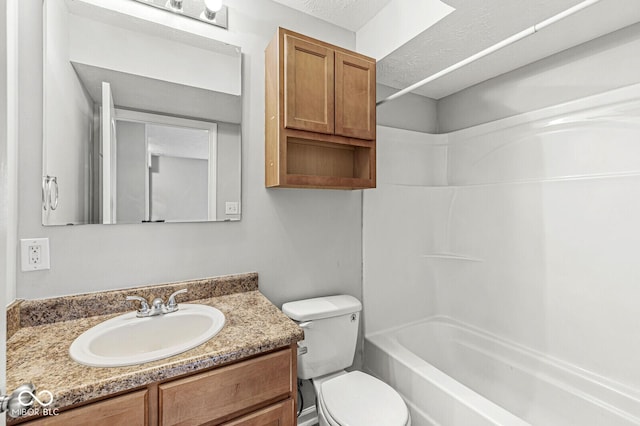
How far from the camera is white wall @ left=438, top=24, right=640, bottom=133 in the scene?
1581 mm

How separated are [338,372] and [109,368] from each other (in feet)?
4.09

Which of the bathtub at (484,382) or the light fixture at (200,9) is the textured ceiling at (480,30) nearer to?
the light fixture at (200,9)

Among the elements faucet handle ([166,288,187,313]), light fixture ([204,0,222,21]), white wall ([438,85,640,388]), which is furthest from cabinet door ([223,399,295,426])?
light fixture ([204,0,222,21])

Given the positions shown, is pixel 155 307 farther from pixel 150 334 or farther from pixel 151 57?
pixel 151 57

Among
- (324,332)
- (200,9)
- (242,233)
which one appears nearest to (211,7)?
(200,9)

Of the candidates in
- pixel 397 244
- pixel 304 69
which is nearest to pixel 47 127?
pixel 304 69

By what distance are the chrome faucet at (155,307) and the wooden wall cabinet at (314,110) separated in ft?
2.40

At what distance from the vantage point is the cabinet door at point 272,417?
1.05m

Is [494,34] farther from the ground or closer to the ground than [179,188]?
farther from the ground

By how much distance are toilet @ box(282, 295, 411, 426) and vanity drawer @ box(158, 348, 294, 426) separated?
42 cm

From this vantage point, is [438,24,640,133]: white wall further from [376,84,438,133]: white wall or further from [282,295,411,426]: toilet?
[282,295,411,426]: toilet

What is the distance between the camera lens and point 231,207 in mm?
1615

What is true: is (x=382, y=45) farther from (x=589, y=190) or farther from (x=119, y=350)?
(x=119, y=350)

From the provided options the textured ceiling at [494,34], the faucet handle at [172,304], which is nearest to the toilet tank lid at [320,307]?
the faucet handle at [172,304]
